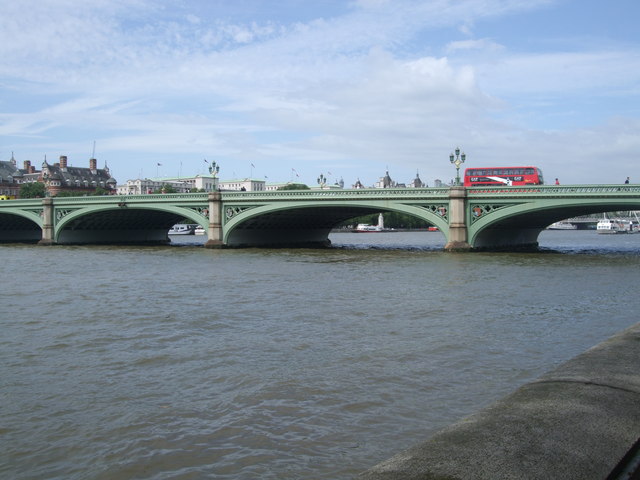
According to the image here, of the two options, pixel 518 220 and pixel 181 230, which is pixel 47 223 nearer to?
pixel 518 220

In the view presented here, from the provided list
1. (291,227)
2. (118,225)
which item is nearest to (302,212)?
(291,227)

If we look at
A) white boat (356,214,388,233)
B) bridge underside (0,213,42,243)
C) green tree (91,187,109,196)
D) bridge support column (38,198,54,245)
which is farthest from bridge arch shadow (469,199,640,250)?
green tree (91,187,109,196)

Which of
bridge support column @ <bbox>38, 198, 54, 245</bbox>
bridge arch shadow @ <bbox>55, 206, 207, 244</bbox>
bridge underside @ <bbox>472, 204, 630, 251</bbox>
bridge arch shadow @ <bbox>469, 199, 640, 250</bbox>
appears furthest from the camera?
bridge support column @ <bbox>38, 198, 54, 245</bbox>

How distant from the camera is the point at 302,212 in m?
52.3

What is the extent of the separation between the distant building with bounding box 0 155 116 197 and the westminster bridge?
73.7 m

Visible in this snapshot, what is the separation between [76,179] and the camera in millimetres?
151500

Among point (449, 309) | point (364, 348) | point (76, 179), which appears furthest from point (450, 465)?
point (76, 179)

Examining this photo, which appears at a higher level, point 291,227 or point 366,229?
point 291,227

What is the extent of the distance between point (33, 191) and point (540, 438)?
5383 inches

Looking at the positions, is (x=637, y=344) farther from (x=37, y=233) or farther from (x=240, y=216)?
(x=37, y=233)

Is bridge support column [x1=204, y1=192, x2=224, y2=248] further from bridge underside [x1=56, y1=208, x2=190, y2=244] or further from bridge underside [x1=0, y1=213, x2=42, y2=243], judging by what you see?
bridge underside [x1=0, y1=213, x2=42, y2=243]

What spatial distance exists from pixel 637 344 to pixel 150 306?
14.9 metres

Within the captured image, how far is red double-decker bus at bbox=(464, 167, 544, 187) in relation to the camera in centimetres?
5294

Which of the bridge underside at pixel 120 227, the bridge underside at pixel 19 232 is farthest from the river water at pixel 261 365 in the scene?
the bridge underside at pixel 19 232
